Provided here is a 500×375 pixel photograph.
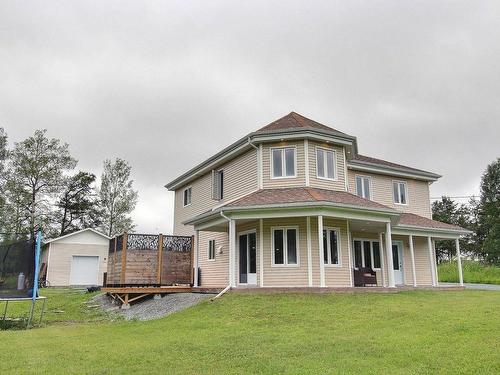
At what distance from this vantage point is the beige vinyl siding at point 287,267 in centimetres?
1470

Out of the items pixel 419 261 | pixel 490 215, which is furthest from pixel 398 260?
pixel 490 215

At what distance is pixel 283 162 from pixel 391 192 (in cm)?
802

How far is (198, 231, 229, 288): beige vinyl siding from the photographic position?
18.0m

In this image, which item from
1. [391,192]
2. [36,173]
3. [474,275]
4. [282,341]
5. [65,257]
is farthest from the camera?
[36,173]

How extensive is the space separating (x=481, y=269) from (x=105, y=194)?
106 ft

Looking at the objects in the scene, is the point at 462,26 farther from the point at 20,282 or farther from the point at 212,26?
the point at 20,282

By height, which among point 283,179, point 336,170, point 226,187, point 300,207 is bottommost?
point 300,207

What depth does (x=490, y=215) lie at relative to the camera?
1896 inches

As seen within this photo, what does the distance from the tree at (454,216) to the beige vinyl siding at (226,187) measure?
129ft

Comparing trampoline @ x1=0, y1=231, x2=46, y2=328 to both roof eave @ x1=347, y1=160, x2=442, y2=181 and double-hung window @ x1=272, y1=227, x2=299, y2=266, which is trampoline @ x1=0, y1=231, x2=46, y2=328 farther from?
roof eave @ x1=347, y1=160, x2=442, y2=181

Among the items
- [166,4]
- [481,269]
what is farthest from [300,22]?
[481,269]

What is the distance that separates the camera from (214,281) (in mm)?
18578

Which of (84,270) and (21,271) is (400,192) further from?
(84,270)

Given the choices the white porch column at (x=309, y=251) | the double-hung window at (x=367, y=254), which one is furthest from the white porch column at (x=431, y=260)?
the white porch column at (x=309, y=251)
